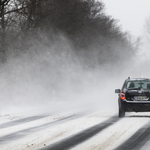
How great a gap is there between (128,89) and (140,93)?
1.54 feet

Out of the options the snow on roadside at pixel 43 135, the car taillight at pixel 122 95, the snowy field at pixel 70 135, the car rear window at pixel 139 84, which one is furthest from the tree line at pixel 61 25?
the snowy field at pixel 70 135

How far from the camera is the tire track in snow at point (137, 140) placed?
9.02m

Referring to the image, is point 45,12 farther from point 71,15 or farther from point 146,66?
point 146,66

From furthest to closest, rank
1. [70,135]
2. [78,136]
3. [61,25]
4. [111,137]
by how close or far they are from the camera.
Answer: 1. [61,25]
2. [70,135]
3. [78,136]
4. [111,137]

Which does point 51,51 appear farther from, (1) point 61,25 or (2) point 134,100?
(2) point 134,100

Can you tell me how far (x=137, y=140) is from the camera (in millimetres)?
10062

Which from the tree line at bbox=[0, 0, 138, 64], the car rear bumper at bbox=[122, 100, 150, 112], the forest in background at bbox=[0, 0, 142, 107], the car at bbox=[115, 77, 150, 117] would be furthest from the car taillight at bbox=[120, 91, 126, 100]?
the forest in background at bbox=[0, 0, 142, 107]

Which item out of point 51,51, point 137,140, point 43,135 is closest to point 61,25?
point 51,51

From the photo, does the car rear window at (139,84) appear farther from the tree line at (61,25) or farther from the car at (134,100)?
the tree line at (61,25)

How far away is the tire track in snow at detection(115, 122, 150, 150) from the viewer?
9018mm

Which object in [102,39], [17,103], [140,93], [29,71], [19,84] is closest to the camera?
[140,93]

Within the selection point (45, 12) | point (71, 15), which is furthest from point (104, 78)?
point (45, 12)

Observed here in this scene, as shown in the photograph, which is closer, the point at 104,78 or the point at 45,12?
the point at 45,12

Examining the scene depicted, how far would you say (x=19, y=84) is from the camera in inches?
1171
